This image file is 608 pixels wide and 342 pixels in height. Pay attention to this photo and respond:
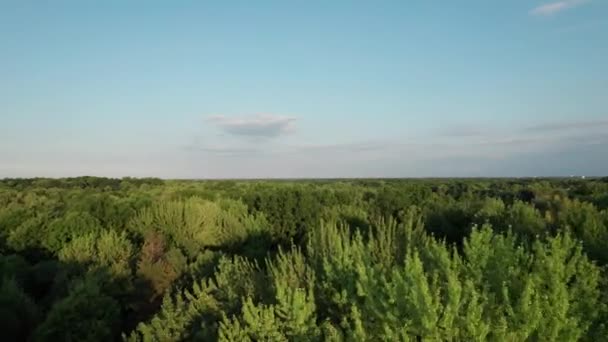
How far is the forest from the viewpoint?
7.56 m

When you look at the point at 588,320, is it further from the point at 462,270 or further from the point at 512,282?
the point at 462,270

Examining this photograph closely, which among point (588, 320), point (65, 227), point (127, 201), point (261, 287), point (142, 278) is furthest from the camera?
point (127, 201)

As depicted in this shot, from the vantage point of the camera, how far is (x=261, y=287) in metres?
12.2

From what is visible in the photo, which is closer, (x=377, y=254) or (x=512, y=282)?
(x=512, y=282)

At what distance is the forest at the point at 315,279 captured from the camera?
24.8 ft

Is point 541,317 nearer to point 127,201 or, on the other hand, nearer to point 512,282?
point 512,282

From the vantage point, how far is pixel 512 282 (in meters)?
8.27

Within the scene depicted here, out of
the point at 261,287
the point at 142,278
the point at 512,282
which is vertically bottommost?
the point at 142,278

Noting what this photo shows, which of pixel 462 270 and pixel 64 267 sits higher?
pixel 462 270

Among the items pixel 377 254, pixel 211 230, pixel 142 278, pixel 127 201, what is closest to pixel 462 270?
pixel 377 254

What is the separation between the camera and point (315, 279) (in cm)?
1138

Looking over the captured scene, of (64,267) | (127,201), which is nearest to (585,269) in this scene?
(64,267)

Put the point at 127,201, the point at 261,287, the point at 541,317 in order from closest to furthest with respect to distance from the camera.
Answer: the point at 541,317 < the point at 261,287 < the point at 127,201

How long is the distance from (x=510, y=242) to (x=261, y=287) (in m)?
5.37
